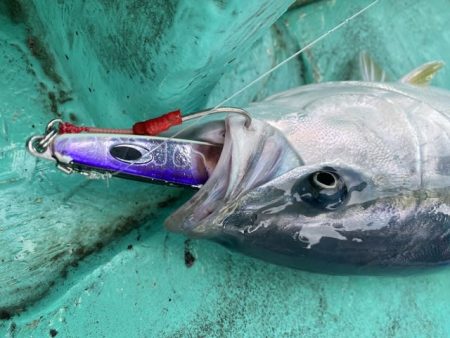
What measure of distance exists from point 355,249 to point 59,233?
2.98 feet

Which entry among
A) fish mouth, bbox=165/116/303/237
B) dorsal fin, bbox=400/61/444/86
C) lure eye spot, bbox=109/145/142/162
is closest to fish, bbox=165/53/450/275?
fish mouth, bbox=165/116/303/237

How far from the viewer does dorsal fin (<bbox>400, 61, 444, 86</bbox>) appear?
2145mm

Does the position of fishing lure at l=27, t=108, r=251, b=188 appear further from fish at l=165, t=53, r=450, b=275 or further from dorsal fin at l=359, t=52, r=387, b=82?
dorsal fin at l=359, t=52, r=387, b=82

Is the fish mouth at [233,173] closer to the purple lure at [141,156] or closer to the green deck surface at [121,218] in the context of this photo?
the purple lure at [141,156]

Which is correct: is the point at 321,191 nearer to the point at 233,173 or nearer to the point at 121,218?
the point at 233,173

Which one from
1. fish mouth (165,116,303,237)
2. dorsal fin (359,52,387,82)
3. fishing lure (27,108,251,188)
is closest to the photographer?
fishing lure (27,108,251,188)

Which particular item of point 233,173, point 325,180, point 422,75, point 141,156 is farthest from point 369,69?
point 141,156

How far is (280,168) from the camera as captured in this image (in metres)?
1.39

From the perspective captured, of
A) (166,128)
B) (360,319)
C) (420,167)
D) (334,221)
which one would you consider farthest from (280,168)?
(360,319)

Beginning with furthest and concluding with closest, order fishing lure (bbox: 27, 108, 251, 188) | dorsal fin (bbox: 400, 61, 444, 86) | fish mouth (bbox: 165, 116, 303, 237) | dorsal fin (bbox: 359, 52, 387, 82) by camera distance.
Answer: dorsal fin (bbox: 359, 52, 387, 82) < dorsal fin (bbox: 400, 61, 444, 86) < fish mouth (bbox: 165, 116, 303, 237) < fishing lure (bbox: 27, 108, 251, 188)

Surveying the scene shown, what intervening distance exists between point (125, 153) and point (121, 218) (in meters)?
0.49

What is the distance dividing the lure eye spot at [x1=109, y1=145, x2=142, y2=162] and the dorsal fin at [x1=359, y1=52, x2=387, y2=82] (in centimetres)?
126

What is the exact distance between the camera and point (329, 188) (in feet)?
4.53

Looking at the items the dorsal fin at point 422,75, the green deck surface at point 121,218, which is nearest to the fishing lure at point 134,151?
the green deck surface at point 121,218
